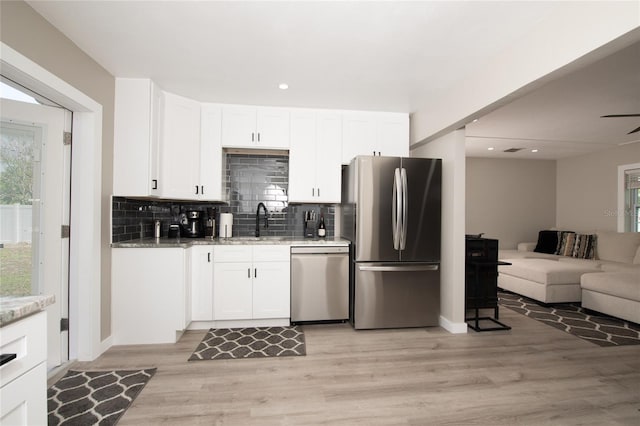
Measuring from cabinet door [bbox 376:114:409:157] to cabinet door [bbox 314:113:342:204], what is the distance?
0.50 meters

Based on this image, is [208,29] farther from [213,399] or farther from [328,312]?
[328,312]

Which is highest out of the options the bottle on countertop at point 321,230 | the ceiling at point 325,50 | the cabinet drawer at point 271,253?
the ceiling at point 325,50

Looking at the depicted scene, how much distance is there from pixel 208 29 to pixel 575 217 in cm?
712

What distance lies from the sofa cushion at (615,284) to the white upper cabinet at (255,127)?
4.18m

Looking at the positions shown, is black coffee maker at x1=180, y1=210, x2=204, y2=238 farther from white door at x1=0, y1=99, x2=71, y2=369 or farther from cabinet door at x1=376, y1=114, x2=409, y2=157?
cabinet door at x1=376, y1=114, x2=409, y2=157

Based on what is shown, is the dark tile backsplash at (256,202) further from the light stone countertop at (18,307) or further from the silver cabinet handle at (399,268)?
the light stone countertop at (18,307)

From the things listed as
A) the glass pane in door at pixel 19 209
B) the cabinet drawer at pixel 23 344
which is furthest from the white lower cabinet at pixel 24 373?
the glass pane in door at pixel 19 209

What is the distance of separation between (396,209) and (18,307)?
2.84 m

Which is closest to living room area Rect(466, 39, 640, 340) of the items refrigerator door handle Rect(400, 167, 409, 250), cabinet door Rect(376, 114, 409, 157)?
cabinet door Rect(376, 114, 409, 157)

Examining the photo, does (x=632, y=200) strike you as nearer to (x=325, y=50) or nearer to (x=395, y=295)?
(x=395, y=295)

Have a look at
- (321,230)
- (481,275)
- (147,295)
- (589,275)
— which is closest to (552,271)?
(589,275)

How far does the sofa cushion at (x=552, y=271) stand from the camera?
13.6 feet

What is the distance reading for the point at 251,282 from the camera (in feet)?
10.5

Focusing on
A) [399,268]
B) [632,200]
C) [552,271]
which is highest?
[632,200]
